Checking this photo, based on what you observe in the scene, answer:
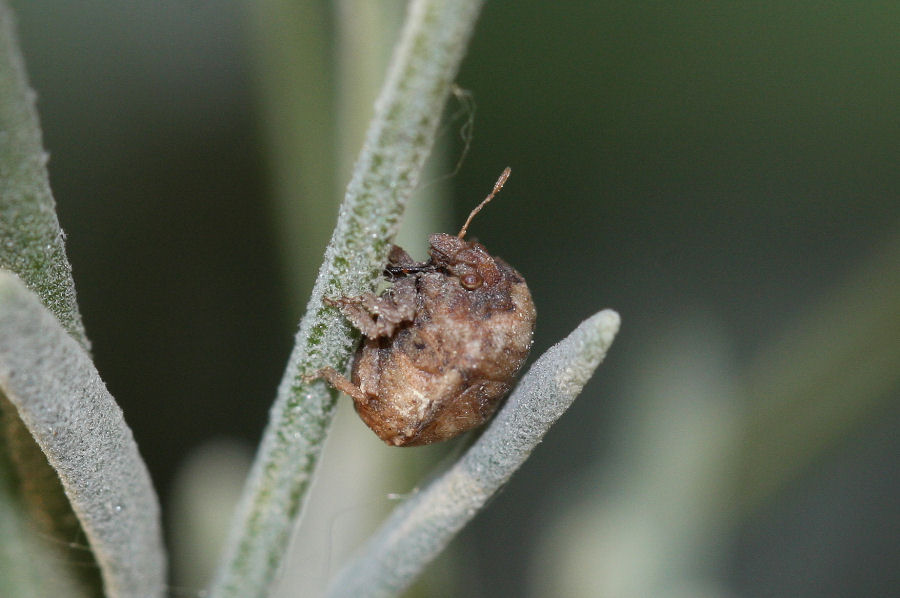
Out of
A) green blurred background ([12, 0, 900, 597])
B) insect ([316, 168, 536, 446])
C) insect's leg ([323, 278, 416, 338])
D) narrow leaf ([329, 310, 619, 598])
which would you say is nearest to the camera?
narrow leaf ([329, 310, 619, 598])

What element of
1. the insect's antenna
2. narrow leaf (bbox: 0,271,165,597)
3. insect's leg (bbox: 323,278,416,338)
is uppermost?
the insect's antenna

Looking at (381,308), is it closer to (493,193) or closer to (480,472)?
(480,472)

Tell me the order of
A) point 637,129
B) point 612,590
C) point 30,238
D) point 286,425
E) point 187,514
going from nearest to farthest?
1. point 30,238
2. point 286,425
3. point 612,590
4. point 187,514
5. point 637,129

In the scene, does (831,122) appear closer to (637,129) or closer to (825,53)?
(825,53)

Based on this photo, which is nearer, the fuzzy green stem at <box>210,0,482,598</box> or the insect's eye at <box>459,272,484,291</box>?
the fuzzy green stem at <box>210,0,482,598</box>

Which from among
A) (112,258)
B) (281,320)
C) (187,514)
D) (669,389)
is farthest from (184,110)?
(669,389)

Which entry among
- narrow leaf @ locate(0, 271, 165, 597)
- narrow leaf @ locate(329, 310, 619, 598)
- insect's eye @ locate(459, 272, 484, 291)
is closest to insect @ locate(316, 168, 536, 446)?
insect's eye @ locate(459, 272, 484, 291)

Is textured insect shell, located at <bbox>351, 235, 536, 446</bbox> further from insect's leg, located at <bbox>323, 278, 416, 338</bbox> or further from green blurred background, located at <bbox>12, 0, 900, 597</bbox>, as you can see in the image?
green blurred background, located at <bbox>12, 0, 900, 597</bbox>

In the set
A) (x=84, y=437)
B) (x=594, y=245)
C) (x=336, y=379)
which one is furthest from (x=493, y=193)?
(x=594, y=245)
